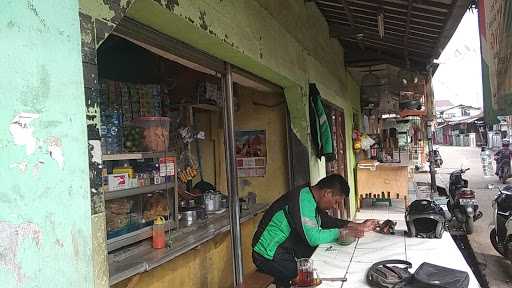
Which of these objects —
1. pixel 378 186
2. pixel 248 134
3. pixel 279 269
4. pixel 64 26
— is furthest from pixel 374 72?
pixel 64 26

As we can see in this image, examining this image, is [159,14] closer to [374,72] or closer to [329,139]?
[329,139]

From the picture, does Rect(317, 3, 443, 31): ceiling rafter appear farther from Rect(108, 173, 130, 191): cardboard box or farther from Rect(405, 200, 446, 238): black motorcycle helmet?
Rect(108, 173, 130, 191): cardboard box

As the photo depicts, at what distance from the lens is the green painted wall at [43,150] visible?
126cm

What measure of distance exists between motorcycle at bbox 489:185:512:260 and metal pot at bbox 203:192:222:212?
381 centimetres

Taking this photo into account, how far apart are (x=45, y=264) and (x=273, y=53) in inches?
123

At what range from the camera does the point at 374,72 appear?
39.4ft

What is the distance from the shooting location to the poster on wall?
18.6 feet

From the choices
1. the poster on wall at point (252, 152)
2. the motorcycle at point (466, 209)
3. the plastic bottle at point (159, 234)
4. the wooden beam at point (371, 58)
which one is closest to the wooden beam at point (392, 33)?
the wooden beam at point (371, 58)

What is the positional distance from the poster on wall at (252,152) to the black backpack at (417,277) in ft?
9.74

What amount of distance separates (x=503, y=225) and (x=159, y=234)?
200 inches

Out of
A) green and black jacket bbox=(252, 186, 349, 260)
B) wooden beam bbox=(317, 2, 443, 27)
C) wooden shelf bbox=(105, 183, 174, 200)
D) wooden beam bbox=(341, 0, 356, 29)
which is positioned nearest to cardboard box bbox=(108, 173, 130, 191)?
wooden shelf bbox=(105, 183, 174, 200)

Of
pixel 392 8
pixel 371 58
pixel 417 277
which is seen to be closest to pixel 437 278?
pixel 417 277

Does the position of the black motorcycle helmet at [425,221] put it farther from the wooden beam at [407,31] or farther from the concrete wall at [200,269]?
the wooden beam at [407,31]

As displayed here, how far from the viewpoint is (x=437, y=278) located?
246cm
